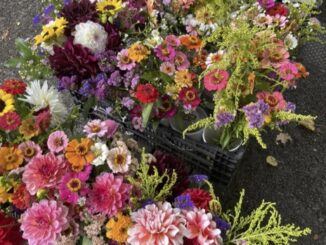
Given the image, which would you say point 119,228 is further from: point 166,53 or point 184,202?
point 166,53

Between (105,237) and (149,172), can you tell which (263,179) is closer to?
(149,172)

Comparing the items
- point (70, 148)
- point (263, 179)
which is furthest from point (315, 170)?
point (70, 148)

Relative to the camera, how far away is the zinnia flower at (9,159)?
1329 mm

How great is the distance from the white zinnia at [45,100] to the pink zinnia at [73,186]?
0.36m

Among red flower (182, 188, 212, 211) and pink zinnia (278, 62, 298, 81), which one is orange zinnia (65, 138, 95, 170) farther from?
pink zinnia (278, 62, 298, 81)

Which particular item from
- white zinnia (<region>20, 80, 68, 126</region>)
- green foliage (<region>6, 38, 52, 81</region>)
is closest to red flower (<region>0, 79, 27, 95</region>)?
white zinnia (<region>20, 80, 68, 126</region>)

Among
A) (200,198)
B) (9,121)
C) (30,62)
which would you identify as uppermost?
(9,121)

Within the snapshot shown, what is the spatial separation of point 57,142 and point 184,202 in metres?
0.48

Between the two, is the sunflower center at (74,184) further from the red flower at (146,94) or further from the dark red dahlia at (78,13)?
the dark red dahlia at (78,13)

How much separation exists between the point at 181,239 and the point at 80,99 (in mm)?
1101

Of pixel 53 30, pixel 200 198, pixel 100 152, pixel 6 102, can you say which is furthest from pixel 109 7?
pixel 200 198

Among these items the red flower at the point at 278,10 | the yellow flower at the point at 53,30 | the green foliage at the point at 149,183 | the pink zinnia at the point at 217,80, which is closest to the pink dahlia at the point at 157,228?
the green foliage at the point at 149,183

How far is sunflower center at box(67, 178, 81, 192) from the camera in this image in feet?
4.02

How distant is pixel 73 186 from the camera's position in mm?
1231
